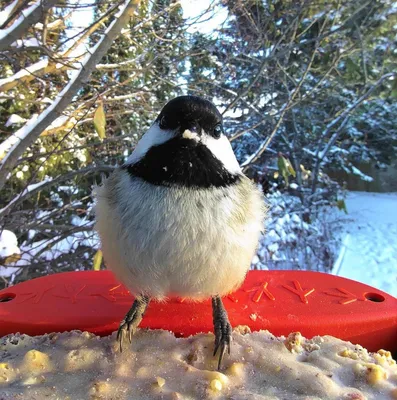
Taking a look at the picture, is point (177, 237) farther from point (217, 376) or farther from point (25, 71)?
point (25, 71)

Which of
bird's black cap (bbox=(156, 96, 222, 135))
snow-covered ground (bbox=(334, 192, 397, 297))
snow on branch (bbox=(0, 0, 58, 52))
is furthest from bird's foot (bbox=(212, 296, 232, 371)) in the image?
snow-covered ground (bbox=(334, 192, 397, 297))

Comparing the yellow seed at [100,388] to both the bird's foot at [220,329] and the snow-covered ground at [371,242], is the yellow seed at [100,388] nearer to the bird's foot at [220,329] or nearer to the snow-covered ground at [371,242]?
the bird's foot at [220,329]

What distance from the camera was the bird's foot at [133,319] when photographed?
958 millimetres

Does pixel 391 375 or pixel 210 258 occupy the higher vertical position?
pixel 210 258

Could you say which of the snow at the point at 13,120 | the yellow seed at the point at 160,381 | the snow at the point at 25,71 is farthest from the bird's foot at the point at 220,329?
the snow at the point at 13,120

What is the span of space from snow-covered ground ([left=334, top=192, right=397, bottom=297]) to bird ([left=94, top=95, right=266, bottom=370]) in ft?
9.37

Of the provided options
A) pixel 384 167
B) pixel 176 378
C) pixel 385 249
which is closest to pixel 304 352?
pixel 176 378

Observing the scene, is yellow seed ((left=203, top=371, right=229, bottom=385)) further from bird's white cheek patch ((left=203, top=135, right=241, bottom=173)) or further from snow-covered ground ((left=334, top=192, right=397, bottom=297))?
snow-covered ground ((left=334, top=192, right=397, bottom=297))

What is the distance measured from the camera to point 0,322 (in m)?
1.06

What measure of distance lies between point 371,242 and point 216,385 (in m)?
4.40

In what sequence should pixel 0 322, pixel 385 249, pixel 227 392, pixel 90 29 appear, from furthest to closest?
pixel 385 249 < pixel 90 29 < pixel 0 322 < pixel 227 392

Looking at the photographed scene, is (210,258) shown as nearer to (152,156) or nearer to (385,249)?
(152,156)

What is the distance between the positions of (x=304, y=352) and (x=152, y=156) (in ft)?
1.88

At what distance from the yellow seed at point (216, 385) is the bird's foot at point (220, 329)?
3.1 inches
